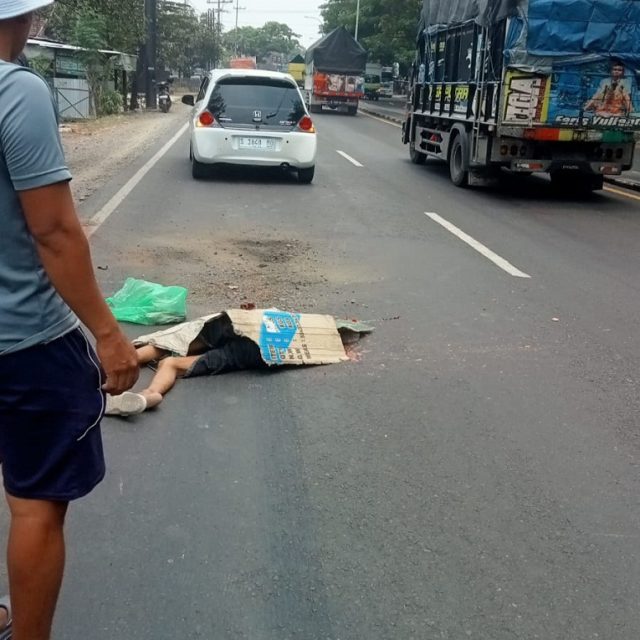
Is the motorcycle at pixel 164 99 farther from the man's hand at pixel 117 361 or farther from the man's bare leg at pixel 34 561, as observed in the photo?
the man's bare leg at pixel 34 561

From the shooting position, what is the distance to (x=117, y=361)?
2.27 meters

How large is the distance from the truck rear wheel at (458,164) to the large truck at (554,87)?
0.47 metres

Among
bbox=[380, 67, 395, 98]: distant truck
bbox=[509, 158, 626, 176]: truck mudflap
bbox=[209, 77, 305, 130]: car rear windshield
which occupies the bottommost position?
bbox=[380, 67, 395, 98]: distant truck

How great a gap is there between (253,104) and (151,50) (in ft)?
72.4

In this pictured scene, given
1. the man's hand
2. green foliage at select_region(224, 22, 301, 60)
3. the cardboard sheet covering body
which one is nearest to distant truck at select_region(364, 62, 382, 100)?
the cardboard sheet covering body

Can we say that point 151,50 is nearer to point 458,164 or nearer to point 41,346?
point 458,164

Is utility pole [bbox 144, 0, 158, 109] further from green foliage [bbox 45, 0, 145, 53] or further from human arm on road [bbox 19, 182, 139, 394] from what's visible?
human arm on road [bbox 19, 182, 139, 394]

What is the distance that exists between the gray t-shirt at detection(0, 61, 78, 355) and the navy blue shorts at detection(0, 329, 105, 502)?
5 cm

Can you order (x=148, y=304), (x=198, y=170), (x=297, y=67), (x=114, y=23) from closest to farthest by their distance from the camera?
(x=148, y=304) → (x=198, y=170) → (x=114, y=23) → (x=297, y=67)

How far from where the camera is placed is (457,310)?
6504mm

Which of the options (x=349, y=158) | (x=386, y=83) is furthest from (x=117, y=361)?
(x=386, y=83)

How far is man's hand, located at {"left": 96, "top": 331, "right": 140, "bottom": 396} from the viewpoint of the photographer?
2246 millimetres

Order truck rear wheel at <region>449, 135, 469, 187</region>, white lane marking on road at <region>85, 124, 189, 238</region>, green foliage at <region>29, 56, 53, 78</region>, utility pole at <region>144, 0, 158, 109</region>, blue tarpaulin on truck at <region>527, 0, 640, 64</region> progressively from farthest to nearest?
utility pole at <region>144, 0, 158, 109</region> → green foliage at <region>29, 56, 53, 78</region> → truck rear wheel at <region>449, 135, 469, 187</region> → blue tarpaulin on truck at <region>527, 0, 640, 64</region> → white lane marking on road at <region>85, 124, 189, 238</region>

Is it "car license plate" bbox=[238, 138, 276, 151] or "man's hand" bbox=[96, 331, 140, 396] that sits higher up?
"man's hand" bbox=[96, 331, 140, 396]
